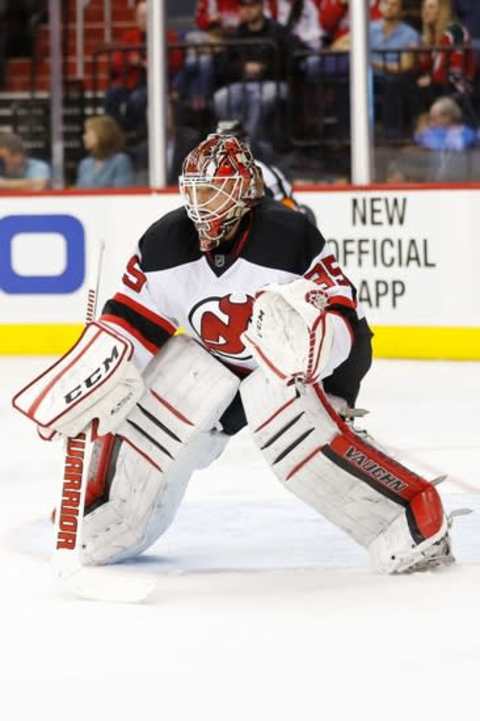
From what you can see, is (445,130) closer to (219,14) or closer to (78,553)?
(219,14)

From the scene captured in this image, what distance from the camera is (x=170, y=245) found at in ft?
11.2

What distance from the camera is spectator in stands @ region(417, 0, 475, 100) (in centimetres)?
719

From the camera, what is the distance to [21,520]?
408 centimetres

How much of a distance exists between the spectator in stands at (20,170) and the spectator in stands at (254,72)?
31.1 inches

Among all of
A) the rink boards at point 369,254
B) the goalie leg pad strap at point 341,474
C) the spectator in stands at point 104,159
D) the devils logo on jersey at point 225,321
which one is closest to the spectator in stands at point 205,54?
the spectator in stands at point 104,159

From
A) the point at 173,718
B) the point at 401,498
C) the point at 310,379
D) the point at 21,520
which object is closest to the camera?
the point at 173,718

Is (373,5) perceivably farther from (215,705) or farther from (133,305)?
(215,705)

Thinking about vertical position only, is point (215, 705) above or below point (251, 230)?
below

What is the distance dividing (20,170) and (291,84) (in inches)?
47.5

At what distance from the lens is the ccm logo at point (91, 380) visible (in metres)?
3.21

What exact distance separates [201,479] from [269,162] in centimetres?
300

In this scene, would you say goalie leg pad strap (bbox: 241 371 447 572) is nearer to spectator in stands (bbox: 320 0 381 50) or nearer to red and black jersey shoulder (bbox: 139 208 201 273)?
red and black jersey shoulder (bbox: 139 208 201 273)

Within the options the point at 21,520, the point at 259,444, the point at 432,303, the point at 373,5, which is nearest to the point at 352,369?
the point at 259,444

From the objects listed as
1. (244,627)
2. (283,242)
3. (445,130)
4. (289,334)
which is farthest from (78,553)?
(445,130)
